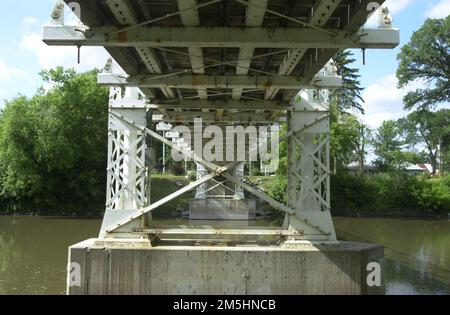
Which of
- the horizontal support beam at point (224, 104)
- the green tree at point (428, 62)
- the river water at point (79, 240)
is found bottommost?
the river water at point (79, 240)

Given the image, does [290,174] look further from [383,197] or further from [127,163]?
[383,197]

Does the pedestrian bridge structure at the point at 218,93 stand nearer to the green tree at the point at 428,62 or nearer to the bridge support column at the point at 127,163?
the bridge support column at the point at 127,163

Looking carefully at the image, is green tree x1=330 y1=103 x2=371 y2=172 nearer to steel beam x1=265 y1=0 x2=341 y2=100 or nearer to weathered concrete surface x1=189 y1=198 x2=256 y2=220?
weathered concrete surface x1=189 y1=198 x2=256 y2=220

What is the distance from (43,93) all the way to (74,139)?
4802mm

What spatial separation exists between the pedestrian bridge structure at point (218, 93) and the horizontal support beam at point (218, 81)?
23 millimetres

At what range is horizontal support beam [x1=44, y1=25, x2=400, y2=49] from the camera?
867 centimetres

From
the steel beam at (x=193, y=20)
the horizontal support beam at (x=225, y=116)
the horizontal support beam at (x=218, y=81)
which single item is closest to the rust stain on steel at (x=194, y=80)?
the horizontal support beam at (x=218, y=81)

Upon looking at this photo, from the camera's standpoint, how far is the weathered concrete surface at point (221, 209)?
3859cm

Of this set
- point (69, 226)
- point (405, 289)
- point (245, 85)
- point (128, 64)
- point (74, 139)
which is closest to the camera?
point (128, 64)

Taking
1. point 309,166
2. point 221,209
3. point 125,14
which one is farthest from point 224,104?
point 221,209

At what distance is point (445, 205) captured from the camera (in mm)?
46719

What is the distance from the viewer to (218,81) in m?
12.0

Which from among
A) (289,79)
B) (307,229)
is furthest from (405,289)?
(289,79)

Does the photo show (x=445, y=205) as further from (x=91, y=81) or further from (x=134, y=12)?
(x=134, y=12)
